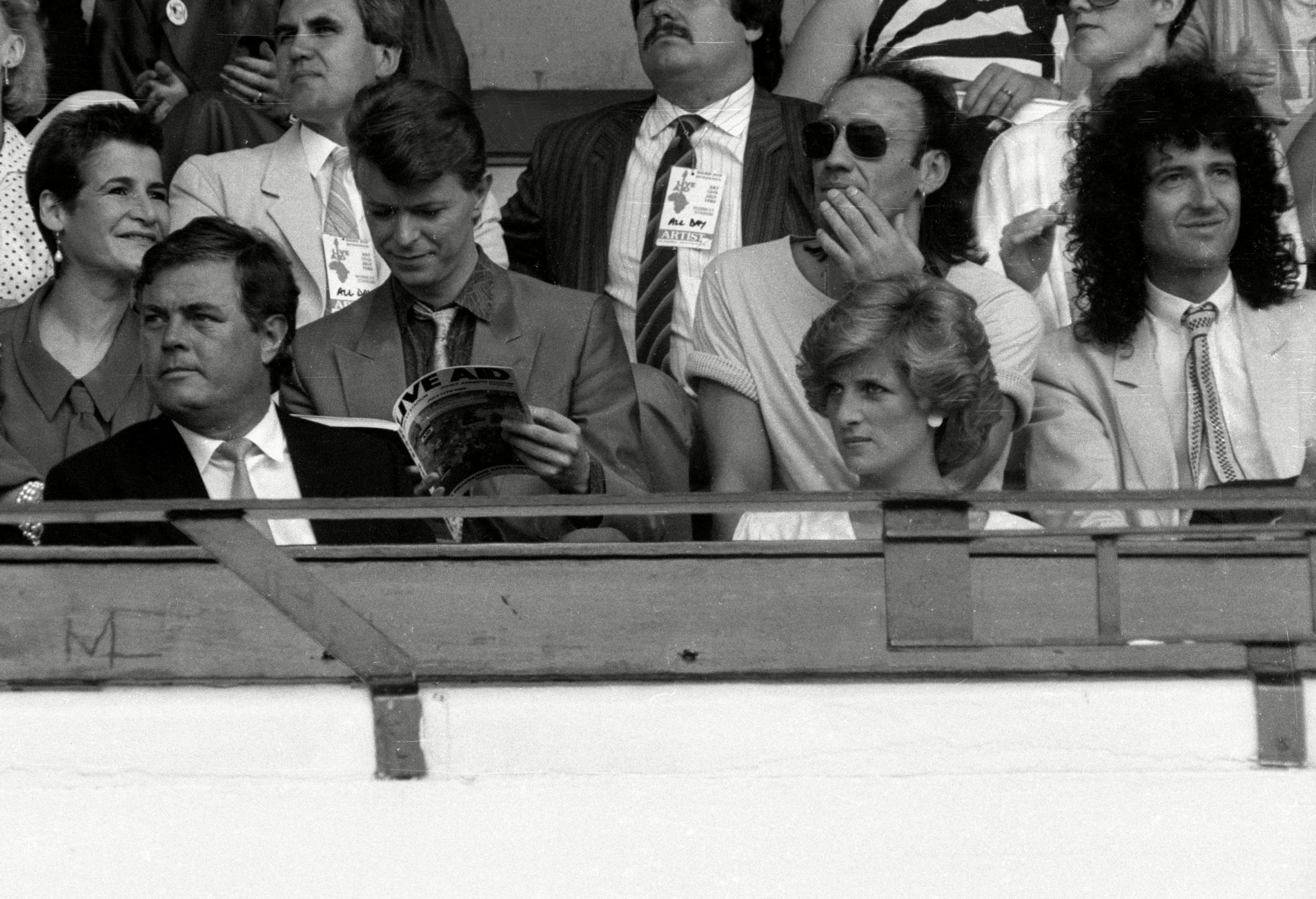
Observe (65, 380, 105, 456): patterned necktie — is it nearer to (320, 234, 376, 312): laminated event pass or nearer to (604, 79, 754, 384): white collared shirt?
(320, 234, 376, 312): laminated event pass

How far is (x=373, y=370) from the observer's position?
4.35 metres

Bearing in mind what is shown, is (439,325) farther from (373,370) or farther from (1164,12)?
(1164,12)

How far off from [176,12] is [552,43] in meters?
0.72

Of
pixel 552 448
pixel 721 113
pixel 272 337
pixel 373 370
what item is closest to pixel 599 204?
pixel 721 113

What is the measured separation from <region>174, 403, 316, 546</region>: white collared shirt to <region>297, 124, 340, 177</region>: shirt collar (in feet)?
2.33

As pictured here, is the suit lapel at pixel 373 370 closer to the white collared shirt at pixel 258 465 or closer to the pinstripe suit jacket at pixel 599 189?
the white collared shirt at pixel 258 465

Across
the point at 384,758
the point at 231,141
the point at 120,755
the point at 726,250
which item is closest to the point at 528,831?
the point at 384,758

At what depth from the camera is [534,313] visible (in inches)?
172

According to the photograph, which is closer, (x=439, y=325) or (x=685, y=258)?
(x=439, y=325)

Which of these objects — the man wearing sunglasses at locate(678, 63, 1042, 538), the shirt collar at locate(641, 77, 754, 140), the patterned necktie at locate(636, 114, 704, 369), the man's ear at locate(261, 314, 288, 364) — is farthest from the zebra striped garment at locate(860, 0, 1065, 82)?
the man's ear at locate(261, 314, 288, 364)

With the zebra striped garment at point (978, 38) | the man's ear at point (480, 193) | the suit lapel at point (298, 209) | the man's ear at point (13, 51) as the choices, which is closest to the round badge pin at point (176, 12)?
the man's ear at point (13, 51)

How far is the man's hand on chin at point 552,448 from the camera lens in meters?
3.94

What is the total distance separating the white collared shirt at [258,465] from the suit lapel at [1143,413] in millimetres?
1416

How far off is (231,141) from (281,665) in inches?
56.3
